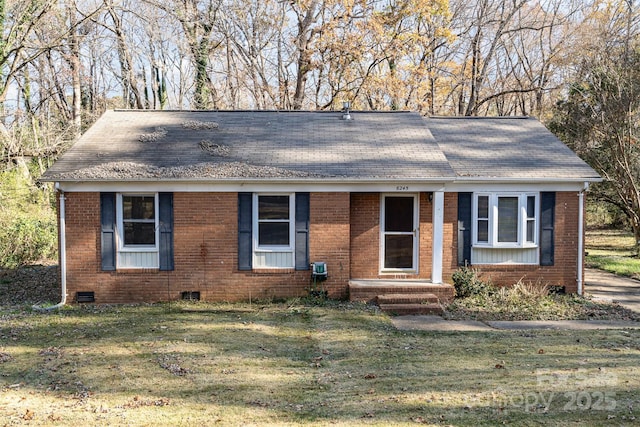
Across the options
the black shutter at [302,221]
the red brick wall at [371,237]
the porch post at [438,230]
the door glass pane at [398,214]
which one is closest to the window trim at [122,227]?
the black shutter at [302,221]

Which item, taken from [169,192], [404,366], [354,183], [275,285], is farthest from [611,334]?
[169,192]

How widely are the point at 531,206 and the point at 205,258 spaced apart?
7771mm

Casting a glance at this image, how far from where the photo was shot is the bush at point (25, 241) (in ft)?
58.0

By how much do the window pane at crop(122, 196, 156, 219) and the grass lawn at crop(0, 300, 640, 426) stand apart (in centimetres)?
248

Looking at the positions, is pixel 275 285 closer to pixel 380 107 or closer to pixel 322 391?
pixel 322 391

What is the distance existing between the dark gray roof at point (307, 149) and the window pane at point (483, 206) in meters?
0.62

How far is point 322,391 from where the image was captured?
22.4 ft

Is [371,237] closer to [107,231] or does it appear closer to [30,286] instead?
[107,231]

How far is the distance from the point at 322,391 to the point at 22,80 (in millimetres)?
27341

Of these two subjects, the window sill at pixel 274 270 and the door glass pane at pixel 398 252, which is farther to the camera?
the door glass pane at pixel 398 252

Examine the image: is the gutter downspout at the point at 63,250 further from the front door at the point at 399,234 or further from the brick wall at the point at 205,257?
the front door at the point at 399,234

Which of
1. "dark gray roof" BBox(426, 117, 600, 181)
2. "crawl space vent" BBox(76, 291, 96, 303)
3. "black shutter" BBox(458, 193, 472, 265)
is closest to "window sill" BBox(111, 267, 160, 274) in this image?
"crawl space vent" BBox(76, 291, 96, 303)

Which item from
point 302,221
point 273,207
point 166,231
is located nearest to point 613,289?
point 302,221

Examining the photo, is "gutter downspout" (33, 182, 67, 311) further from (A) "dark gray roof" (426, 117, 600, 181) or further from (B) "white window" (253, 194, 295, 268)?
(A) "dark gray roof" (426, 117, 600, 181)
